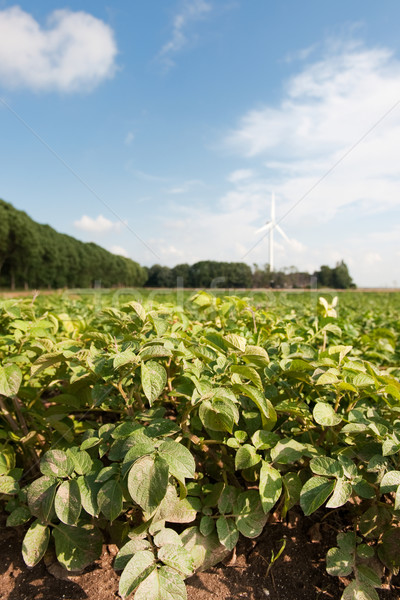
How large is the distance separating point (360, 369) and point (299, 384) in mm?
301

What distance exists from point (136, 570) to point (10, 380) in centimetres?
88

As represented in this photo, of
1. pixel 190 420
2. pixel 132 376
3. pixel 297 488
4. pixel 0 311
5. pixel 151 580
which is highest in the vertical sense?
pixel 0 311

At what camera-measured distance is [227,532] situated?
1.53 m

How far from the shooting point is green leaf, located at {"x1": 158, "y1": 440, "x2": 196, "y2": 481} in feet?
4.13

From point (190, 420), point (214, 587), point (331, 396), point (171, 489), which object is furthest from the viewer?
point (331, 396)

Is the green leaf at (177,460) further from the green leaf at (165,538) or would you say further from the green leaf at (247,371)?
the green leaf at (247,371)

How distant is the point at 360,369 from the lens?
174cm

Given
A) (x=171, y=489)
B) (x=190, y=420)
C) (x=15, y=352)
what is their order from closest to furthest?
(x=171, y=489), (x=190, y=420), (x=15, y=352)

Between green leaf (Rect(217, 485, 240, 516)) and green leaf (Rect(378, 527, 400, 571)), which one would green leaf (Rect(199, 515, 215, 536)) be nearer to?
green leaf (Rect(217, 485, 240, 516))

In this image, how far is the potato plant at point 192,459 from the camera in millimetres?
1328

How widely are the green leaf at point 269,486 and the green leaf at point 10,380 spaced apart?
102 cm

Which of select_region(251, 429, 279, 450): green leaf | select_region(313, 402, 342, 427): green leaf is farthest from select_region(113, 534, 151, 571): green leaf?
select_region(313, 402, 342, 427): green leaf

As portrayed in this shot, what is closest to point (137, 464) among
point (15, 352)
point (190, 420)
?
point (190, 420)

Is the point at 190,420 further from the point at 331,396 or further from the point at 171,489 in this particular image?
the point at 331,396
